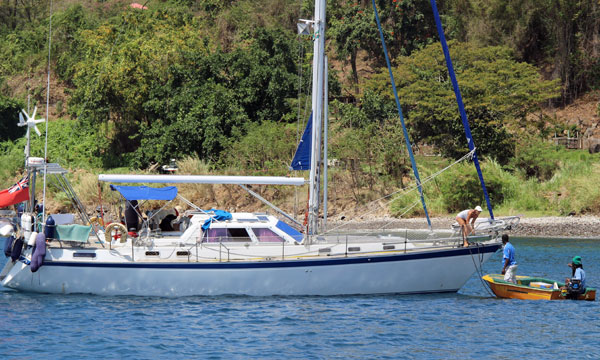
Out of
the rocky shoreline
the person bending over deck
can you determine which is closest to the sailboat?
the person bending over deck

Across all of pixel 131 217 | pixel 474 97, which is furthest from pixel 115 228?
pixel 474 97

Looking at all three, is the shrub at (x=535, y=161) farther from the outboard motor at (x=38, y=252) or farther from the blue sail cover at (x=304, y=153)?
the outboard motor at (x=38, y=252)

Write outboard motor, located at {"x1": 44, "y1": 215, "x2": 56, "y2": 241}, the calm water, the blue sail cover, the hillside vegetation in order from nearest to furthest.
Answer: the calm water
outboard motor, located at {"x1": 44, "y1": 215, "x2": 56, "y2": 241}
the blue sail cover
the hillside vegetation

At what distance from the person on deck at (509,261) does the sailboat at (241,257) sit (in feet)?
1.14

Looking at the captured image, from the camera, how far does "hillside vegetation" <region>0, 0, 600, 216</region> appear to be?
4519 cm

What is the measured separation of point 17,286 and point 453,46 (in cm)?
3416

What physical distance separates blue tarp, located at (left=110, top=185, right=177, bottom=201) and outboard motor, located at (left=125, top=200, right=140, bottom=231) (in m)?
0.85

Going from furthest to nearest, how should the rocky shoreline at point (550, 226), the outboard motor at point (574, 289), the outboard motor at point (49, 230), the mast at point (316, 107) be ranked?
the rocky shoreline at point (550, 226) → the outboard motor at point (49, 230) → the mast at point (316, 107) → the outboard motor at point (574, 289)

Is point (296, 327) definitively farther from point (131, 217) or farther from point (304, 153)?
point (131, 217)

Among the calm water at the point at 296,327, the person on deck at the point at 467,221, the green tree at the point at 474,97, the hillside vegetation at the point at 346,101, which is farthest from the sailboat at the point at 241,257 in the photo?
the green tree at the point at 474,97

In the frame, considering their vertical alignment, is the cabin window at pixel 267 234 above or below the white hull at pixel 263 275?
above

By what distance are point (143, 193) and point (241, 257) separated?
3.51 meters

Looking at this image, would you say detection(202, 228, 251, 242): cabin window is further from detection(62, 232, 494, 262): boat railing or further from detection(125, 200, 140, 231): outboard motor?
detection(125, 200, 140, 231): outboard motor

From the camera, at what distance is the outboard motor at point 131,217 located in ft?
77.9
